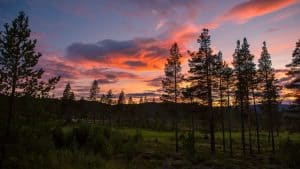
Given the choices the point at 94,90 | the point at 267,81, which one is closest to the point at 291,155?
the point at 267,81

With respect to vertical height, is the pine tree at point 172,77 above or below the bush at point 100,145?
above

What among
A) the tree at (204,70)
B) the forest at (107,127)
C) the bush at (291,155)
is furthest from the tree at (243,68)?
the bush at (291,155)

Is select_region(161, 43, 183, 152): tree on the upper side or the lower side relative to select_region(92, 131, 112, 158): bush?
upper

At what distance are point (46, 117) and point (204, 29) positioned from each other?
3091 centimetres

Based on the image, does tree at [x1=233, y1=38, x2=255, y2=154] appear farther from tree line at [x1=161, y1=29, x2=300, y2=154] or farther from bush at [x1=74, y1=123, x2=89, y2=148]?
bush at [x1=74, y1=123, x2=89, y2=148]

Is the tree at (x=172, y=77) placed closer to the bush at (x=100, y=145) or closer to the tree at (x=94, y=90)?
the bush at (x=100, y=145)

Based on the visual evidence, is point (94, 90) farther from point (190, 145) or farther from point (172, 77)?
point (190, 145)

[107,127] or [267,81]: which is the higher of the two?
[267,81]

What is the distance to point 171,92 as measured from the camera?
46594 millimetres

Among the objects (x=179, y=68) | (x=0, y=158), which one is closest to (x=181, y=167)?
(x=0, y=158)

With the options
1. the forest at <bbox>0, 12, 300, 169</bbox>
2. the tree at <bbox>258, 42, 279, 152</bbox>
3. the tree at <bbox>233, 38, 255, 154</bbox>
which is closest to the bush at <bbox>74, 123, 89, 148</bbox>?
the forest at <bbox>0, 12, 300, 169</bbox>

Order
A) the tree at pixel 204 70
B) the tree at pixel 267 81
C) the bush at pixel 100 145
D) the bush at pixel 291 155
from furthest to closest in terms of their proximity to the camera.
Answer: the tree at pixel 267 81 < the tree at pixel 204 70 < the bush at pixel 291 155 < the bush at pixel 100 145

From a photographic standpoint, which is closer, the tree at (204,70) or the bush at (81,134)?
the bush at (81,134)

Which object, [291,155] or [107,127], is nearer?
[291,155]
